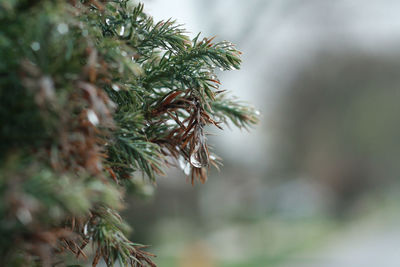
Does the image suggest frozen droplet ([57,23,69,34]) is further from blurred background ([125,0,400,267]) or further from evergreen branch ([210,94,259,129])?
blurred background ([125,0,400,267])

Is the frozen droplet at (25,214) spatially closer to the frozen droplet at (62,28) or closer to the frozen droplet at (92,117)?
the frozen droplet at (92,117)

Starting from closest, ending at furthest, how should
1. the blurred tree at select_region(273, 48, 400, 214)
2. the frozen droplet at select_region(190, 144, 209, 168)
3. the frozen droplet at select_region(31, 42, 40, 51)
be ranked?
1. the frozen droplet at select_region(31, 42, 40, 51)
2. the frozen droplet at select_region(190, 144, 209, 168)
3. the blurred tree at select_region(273, 48, 400, 214)

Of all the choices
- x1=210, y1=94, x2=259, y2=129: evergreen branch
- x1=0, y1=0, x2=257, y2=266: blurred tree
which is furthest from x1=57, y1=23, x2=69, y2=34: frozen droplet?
x1=210, y1=94, x2=259, y2=129: evergreen branch

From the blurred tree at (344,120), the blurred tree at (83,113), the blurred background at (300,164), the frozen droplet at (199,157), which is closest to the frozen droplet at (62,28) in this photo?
the blurred tree at (83,113)

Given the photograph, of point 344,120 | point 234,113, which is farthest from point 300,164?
Result: point 234,113

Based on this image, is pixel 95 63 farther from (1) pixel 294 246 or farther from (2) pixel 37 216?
(1) pixel 294 246

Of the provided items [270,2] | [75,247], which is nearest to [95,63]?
[75,247]
